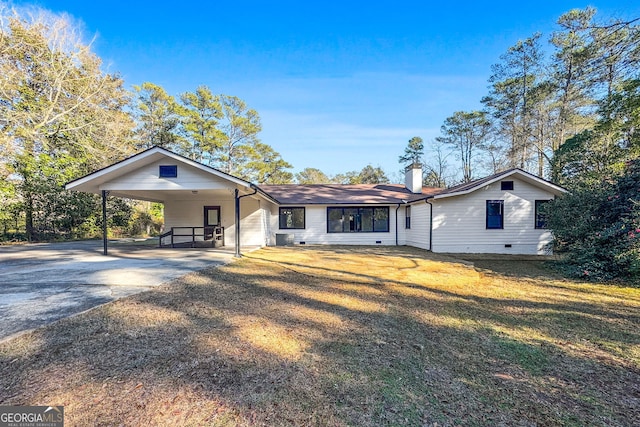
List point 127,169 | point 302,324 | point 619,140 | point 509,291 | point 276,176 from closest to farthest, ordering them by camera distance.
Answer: point 302,324, point 509,291, point 127,169, point 619,140, point 276,176

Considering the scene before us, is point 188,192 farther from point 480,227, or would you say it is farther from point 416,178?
point 480,227

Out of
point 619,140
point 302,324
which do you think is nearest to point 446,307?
point 302,324

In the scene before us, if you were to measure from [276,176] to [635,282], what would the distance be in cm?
3226

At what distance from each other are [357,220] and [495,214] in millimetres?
6247

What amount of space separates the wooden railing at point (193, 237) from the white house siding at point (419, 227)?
357 inches

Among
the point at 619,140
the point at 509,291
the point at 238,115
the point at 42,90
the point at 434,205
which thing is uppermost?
the point at 238,115

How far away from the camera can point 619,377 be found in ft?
9.14

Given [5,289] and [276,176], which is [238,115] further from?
[5,289]

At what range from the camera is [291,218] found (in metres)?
15.7

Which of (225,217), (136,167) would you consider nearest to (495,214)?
(225,217)

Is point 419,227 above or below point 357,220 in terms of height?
below

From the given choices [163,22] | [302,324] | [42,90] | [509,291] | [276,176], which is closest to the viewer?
[302,324]

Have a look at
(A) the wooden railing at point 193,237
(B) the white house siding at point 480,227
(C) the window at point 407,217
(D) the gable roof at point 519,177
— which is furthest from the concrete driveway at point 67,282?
(C) the window at point 407,217

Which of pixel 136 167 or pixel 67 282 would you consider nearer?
pixel 67 282
